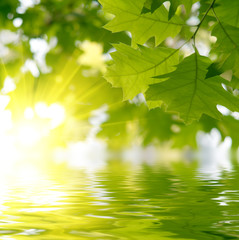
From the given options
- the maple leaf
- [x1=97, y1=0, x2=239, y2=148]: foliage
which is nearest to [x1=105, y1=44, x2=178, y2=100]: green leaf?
[x1=97, y1=0, x2=239, y2=148]: foliage

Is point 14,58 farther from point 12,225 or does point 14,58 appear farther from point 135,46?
point 12,225

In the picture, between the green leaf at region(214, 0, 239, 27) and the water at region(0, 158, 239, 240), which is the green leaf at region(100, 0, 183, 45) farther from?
the water at region(0, 158, 239, 240)

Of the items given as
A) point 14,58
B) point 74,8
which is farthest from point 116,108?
point 14,58

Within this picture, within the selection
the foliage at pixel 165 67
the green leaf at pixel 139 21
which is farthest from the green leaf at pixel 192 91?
the green leaf at pixel 139 21

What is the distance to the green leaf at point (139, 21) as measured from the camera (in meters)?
1.12

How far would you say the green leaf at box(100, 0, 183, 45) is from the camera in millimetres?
1116

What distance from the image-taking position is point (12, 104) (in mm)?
4055

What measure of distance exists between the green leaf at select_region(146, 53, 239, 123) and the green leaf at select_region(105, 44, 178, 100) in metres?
0.05

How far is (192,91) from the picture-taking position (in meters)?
1.14

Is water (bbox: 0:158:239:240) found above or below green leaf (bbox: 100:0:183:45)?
below

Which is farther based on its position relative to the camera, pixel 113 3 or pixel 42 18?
pixel 42 18

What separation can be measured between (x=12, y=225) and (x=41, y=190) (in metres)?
0.77

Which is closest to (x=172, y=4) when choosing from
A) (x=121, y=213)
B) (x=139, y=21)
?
(x=139, y=21)

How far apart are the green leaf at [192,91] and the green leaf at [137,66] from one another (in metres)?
0.05
